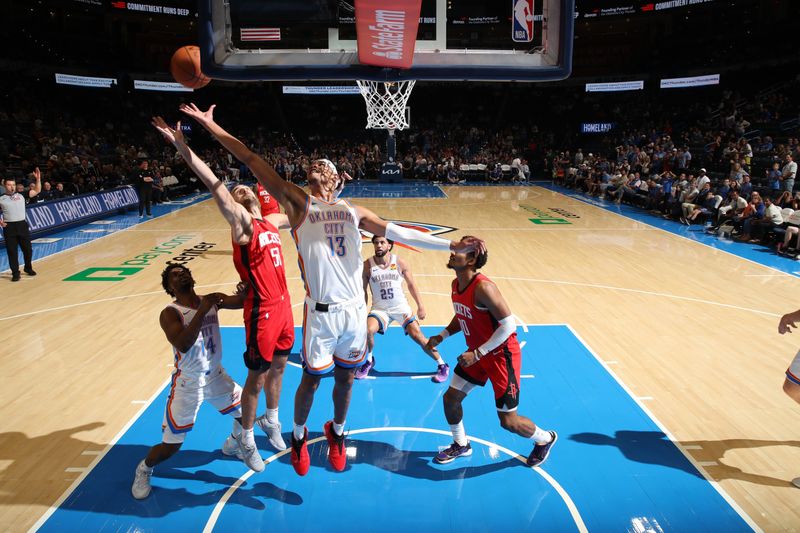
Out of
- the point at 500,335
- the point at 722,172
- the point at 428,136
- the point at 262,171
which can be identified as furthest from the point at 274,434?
the point at 428,136

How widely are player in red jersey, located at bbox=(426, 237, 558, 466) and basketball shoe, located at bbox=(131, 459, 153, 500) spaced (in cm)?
219

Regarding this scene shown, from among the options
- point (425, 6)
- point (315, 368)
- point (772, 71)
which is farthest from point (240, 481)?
point (772, 71)

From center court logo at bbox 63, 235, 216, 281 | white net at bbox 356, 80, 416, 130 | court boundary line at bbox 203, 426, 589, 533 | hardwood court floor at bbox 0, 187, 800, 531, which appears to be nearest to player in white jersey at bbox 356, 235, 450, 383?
court boundary line at bbox 203, 426, 589, 533

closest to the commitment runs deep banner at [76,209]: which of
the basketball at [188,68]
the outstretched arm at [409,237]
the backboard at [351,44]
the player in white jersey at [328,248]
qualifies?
the basketball at [188,68]

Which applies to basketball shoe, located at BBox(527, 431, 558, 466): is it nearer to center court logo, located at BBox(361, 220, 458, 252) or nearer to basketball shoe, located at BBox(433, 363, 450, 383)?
basketball shoe, located at BBox(433, 363, 450, 383)

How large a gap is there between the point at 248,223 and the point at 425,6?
4.14 metres

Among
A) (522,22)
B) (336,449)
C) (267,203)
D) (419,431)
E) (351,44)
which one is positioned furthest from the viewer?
(522,22)

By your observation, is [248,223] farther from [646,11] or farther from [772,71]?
[646,11]

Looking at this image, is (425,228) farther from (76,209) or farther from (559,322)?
(76,209)

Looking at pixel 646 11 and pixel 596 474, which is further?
pixel 646 11

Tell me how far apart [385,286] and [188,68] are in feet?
9.86

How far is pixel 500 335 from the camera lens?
4.12 metres

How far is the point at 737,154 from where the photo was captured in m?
19.8

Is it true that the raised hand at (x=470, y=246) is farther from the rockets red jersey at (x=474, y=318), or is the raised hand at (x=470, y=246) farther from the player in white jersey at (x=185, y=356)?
the player in white jersey at (x=185, y=356)
